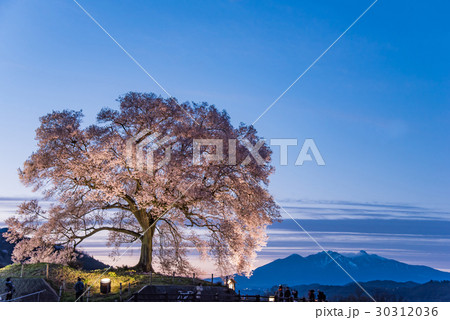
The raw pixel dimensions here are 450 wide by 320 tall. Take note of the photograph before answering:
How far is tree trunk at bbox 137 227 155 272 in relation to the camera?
104ft

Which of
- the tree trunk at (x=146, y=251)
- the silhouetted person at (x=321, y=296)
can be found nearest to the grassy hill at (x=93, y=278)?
the tree trunk at (x=146, y=251)

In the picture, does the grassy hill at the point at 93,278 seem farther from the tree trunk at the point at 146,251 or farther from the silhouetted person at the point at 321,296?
the silhouetted person at the point at 321,296

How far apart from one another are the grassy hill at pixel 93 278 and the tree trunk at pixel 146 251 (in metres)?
1.06

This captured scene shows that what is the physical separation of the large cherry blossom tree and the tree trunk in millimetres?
69

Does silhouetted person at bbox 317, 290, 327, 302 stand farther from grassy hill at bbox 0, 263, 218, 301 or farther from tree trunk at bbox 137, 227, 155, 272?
tree trunk at bbox 137, 227, 155, 272

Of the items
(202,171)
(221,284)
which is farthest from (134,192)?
(221,284)

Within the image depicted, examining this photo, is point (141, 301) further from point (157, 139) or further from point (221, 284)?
point (157, 139)

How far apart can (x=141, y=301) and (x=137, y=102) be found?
45.1ft

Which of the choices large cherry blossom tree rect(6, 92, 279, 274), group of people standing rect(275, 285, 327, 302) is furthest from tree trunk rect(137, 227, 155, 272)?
group of people standing rect(275, 285, 327, 302)

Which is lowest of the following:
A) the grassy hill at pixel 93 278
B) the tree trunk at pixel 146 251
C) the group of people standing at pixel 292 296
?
the group of people standing at pixel 292 296

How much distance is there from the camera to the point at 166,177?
1152 inches

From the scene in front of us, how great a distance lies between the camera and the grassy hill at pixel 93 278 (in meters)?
25.6

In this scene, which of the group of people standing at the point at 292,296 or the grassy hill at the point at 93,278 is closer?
the group of people standing at the point at 292,296

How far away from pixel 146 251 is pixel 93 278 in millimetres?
4975
